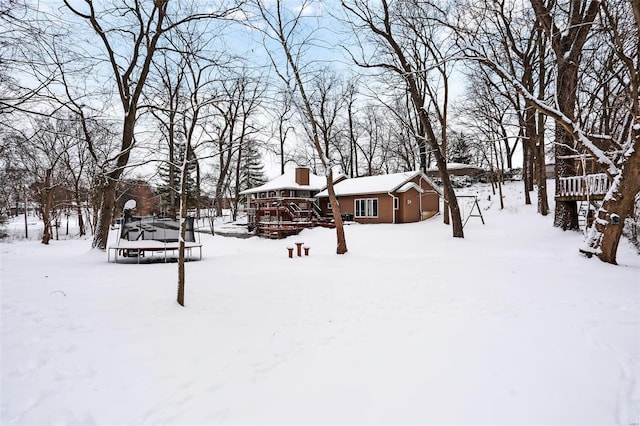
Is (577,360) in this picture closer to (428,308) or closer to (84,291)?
(428,308)

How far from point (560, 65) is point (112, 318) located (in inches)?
476

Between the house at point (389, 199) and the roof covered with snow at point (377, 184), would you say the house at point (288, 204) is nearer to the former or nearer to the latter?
the roof covered with snow at point (377, 184)

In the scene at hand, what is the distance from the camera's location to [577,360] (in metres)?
3.53

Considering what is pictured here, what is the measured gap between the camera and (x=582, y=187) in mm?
10875

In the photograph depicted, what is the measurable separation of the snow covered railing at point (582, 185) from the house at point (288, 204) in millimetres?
12797

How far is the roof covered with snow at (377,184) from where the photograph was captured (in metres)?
22.5

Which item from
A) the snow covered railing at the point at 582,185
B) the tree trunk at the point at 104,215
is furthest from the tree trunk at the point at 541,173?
the tree trunk at the point at 104,215

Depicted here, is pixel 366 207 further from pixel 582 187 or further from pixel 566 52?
pixel 566 52

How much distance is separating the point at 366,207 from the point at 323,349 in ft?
66.7

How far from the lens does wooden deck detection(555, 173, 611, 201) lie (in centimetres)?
1023

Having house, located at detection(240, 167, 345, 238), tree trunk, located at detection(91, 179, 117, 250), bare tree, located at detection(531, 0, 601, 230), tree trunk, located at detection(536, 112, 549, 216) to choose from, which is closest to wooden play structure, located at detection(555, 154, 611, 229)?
bare tree, located at detection(531, 0, 601, 230)

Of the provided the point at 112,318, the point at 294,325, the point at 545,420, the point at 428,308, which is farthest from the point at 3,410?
the point at 428,308

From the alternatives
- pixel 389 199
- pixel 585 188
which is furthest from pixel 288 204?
pixel 585 188

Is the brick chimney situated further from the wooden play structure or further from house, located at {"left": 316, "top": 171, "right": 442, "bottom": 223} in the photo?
the wooden play structure
